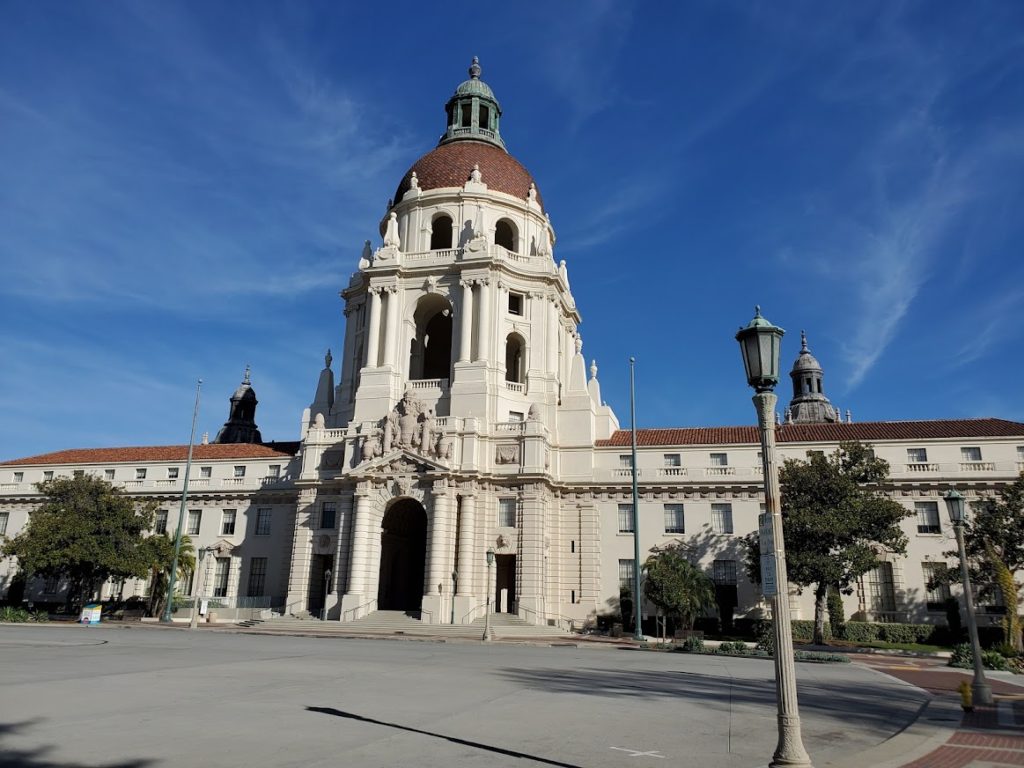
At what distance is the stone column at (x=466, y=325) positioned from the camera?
53.9 m

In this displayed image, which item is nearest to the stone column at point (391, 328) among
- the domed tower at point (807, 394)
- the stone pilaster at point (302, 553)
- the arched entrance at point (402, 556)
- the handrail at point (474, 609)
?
the arched entrance at point (402, 556)

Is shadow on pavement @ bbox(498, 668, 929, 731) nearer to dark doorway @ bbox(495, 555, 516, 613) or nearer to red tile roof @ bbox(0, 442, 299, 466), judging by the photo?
dark doorway @ bbox(495, 555, 516, 613)

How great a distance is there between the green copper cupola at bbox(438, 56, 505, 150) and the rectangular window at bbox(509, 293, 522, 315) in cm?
1606

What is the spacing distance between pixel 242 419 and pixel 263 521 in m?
47.6

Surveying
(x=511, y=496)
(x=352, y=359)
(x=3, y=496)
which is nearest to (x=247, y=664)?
(x=511, y=496)

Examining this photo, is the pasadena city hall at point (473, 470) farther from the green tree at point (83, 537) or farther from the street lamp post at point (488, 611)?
the green tree at point (83, 537)

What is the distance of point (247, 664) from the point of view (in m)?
20.9

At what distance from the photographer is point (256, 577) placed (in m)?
55.3

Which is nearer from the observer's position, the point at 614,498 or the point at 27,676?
the point at 27,676

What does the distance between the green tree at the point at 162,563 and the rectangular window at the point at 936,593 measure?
1867 inches

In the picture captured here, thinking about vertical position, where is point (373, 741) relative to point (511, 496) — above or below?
below

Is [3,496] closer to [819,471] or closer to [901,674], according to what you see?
[819,471]

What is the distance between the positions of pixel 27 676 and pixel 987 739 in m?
18.5

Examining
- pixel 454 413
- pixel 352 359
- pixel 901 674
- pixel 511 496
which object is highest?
pixel 352 359
